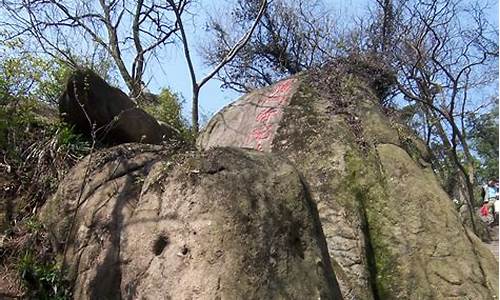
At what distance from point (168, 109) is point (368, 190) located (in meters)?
5.72

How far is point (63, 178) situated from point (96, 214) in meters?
0.97

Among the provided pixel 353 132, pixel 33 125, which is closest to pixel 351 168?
pixel 353 132

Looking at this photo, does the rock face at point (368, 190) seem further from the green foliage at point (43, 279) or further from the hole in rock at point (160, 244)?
the hole in rock at point (160, 244)

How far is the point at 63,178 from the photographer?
17.0ft

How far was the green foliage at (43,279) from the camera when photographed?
4.29 meters

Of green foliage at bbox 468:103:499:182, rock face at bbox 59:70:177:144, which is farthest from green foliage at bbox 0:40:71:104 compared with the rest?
green foliage at bbox 468:103:499:182

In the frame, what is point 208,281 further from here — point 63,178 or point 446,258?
point 446,258

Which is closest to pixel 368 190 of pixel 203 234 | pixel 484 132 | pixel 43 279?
pixel 203 234

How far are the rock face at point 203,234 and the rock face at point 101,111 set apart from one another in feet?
4.93

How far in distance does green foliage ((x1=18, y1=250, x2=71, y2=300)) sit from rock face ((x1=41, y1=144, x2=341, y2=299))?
15cm

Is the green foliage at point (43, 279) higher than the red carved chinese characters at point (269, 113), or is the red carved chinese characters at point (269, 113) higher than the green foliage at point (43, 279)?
the red carved chinese characters at point (269, 113)

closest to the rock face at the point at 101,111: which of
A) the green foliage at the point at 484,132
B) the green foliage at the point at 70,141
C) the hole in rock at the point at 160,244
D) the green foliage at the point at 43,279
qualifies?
the green foliage at the point at 70,141

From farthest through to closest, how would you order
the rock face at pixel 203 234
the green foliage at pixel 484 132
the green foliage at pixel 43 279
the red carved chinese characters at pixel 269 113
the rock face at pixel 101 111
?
the green foliage at pixel 484 132
the red carved chinese characters at pixel 269 113
the rock face at pixel 101 111
the green foliage at pixel 43 279
the rock face at pixel 203 234

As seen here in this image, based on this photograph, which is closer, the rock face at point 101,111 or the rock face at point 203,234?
the rock face at point 203,234
